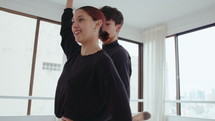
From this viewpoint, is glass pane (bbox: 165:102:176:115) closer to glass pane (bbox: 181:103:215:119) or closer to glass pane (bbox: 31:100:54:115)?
glass pane (bbox: 181:103:215:119)

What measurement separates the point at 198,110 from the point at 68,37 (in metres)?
3.22

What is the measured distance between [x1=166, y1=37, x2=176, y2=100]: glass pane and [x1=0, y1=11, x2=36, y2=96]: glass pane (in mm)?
2600

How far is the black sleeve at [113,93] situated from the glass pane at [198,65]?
3205mm

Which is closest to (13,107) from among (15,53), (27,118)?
(27,118)

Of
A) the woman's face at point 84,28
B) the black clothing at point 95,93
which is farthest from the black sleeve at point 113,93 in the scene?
the woman's face at point 84,28

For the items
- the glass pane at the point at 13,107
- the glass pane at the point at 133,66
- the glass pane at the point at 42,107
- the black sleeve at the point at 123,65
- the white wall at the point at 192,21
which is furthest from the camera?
the glass pane at the point at 133,66

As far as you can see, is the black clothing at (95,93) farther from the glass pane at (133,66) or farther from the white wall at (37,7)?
the glass pane at (133,66)

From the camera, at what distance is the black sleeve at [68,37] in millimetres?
723

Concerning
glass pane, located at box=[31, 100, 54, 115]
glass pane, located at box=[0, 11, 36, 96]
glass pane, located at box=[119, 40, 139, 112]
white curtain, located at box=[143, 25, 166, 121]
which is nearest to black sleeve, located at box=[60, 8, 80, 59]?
glass pane, located at box=[0, 11, 36, 96]

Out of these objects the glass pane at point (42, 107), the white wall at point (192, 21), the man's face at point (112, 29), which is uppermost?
the white wall at point (192, 21)

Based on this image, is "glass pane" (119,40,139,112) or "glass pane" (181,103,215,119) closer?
"glass pane" (181,103,215,119)

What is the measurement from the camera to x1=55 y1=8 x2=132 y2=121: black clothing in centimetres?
47

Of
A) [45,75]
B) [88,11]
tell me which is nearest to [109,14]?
[88,11]

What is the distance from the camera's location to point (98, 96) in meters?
0.51
